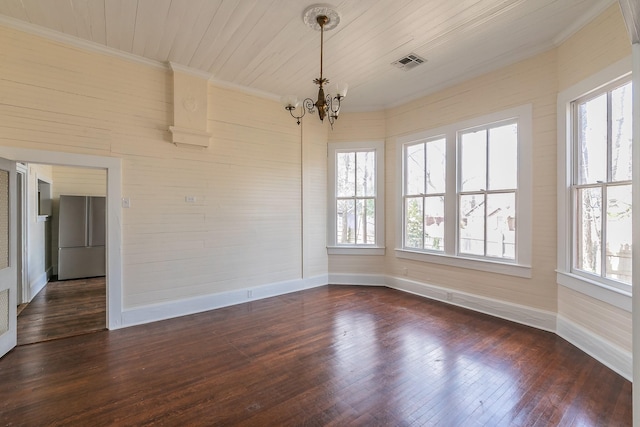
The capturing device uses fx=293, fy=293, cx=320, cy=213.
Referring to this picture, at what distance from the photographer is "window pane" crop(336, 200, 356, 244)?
588 cm

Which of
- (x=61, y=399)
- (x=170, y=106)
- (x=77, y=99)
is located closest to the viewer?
(x=61, y=399)

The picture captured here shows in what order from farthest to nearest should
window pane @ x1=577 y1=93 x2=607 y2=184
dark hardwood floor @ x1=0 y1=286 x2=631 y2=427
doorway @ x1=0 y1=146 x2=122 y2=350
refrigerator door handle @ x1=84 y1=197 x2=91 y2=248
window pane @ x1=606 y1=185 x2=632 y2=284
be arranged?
refrigerator door handle @ x1=84 y1=197 x2=91 y2=248
doorway @ x1=0 y1=146 x2=122 y2=350
window pane @ x1=577 y1=93 x2=607 y2=184
window pane @ x1=606 y1=185 x2=632 y2=284
dark hardwood floor @ x1=0 y1=286 x2=631 y2=427

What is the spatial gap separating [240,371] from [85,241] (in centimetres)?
594

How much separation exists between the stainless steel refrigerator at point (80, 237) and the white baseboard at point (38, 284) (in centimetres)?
31

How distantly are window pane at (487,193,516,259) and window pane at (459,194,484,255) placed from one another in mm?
112

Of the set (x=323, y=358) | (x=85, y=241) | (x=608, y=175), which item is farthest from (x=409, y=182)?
(x=85, y=241)

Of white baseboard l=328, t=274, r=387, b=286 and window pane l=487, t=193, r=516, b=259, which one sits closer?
window pane l=487, t=193, r=516, b=259

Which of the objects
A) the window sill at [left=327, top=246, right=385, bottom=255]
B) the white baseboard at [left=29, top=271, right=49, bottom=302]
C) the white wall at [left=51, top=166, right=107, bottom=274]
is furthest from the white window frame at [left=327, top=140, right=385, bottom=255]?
the white baseboard at [left=29, top=271, right=49, bottom=302]

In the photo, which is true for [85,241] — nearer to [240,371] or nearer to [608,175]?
[240,371]

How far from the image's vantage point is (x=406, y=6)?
9.43 feet

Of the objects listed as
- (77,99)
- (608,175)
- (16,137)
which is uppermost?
(77,99)

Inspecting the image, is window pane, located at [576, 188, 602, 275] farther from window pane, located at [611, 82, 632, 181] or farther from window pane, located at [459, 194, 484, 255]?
A: window pane, located at [459, 194, 484, 255]

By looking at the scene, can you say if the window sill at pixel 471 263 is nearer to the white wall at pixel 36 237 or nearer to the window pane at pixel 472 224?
the window pane at pixel 472 224

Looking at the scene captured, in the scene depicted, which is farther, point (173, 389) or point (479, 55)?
point (479, 55)
